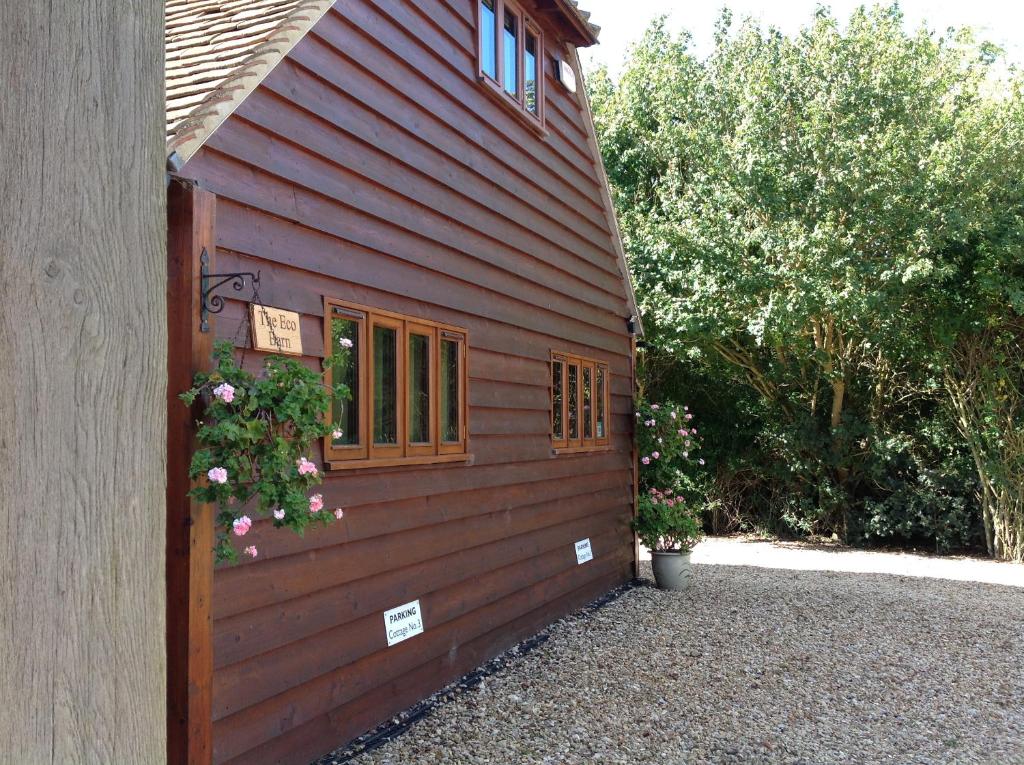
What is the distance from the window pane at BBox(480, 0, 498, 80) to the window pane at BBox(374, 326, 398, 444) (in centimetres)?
256

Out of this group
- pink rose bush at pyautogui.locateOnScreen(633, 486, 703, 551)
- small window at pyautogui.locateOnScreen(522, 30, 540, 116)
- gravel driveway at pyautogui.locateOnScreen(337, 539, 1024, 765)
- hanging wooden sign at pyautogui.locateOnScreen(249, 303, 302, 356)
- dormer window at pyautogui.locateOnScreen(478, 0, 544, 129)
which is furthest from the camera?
pink rose bush at pyautogui.locateOnScreen(633, 486, 703, 551)

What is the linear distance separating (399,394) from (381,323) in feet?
1.47

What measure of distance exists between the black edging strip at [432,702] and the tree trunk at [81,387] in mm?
3824

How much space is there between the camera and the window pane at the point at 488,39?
22.3 feet

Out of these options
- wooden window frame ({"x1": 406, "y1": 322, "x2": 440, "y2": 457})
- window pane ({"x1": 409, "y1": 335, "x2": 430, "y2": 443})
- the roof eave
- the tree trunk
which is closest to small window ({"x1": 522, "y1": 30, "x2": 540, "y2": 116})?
the roof eave

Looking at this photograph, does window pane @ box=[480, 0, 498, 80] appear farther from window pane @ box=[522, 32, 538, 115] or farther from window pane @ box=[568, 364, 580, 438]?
window pane @ box=[568, 364, 580, 438]

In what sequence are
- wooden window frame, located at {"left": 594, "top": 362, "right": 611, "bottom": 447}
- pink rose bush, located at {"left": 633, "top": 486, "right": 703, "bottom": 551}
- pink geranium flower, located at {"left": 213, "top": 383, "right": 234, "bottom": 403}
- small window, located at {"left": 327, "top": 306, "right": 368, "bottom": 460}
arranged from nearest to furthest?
1. pink geranium flower, located at {"left": 213, "top": 383, "right": 234, "bottom": 403}
2. small window, located at {"left": 327, "top": 306, "right": 368, "bottom": 460}
3. wooden window frame, located at {"left": 594, "top": 362, "right": 611, "bottom": 447}
4. pink rose bush, located at {"left": 633, "top": 486, "right": 703, "bottom": 551}

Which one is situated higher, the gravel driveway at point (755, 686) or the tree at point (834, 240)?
the tree at point (834, 240)

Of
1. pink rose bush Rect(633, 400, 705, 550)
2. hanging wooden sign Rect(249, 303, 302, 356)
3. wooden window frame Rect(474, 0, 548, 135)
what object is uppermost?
wooden window frame Rect(474, 0, 548, 135)

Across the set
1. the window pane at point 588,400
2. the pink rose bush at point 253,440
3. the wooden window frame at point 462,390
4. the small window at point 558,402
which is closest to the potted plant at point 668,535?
the window pane at point 588,400

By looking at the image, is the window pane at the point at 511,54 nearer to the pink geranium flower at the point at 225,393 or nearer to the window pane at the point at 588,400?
the window pane at the point at 588,400

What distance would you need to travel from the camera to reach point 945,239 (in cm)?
1141

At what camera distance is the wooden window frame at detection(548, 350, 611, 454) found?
8.05 meters

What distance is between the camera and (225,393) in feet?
11.4
